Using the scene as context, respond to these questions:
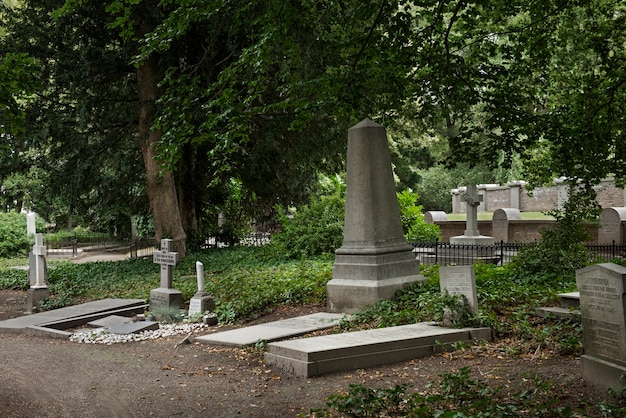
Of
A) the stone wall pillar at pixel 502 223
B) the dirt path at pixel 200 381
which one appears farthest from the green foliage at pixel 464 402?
the stone wall pillar at pixel 502 223

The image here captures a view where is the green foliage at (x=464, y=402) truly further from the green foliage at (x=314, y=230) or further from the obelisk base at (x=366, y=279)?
the green foliage at (x=314, y=230)

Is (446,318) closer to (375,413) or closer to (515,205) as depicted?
(375,413)

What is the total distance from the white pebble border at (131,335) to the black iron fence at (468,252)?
9.05 meters

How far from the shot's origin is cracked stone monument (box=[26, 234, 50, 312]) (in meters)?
13.5

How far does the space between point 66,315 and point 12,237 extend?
2053 centimetres

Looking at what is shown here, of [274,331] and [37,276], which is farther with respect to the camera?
[37,276]

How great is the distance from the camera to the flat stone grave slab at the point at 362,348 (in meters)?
6.81

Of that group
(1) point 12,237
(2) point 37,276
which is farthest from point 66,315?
(1) point 12,237

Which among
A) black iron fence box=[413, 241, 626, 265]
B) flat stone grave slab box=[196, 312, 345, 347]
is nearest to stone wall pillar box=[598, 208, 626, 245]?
black iron fence box=[413, 241, 626, 265]

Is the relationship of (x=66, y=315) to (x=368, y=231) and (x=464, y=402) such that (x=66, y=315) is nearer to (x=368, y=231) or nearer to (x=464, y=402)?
(x=368, y=231)

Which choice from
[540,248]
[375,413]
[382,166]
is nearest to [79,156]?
[382,166]

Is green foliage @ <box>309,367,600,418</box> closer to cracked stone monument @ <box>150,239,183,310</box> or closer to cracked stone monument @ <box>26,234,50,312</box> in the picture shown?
cracked stone monument @ <box>150,239,183,310</box>

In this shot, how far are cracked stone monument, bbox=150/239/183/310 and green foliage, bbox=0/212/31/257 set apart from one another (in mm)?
20181

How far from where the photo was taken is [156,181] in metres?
17.9
